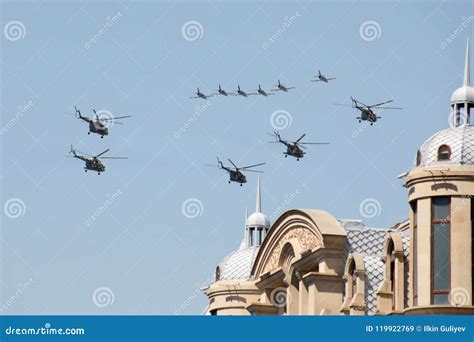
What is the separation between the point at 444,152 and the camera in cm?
4697

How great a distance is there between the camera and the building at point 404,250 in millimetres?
45875

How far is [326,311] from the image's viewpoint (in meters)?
52.2

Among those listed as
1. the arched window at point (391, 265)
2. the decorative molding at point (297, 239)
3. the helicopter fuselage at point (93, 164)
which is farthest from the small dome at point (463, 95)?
the helicopter fuselage at point (93, 164)

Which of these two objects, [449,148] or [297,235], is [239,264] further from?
[449,148]

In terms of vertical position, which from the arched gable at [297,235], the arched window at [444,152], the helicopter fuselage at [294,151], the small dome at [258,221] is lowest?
the arched window at [444,152]

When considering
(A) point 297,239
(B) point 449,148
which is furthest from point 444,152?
(A) point 297,239

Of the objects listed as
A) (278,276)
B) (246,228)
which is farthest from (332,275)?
(246,228)

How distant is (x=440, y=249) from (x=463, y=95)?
5.22 metres

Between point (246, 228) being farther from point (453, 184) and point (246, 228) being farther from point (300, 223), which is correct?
point (453, 184)

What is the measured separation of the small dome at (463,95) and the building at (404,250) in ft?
0.10

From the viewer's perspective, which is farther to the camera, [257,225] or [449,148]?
[257,225]

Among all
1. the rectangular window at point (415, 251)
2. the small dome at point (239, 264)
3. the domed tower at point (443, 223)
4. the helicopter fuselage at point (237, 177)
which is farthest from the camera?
the small dome at point (239, 264)

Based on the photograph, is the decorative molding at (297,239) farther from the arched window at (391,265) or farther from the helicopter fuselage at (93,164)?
the helicopter fuselage at (93,164)

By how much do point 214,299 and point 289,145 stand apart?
13927mm
